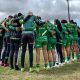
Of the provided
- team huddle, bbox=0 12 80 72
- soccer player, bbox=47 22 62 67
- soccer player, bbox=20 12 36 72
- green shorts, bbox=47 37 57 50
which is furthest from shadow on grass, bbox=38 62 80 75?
green shorts, bbox=47 37 57 50

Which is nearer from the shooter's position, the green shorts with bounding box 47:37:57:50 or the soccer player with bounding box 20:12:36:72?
the soccer player with bounding box 20:12:36:72

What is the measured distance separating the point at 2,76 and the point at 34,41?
6.38 feet

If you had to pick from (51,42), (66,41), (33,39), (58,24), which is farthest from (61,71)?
(66,41)

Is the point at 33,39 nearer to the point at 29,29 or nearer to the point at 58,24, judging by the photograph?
the point at 29,29

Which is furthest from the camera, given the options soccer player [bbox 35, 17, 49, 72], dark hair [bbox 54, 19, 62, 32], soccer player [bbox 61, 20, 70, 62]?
soccer player [bbox 61, 20, 70, 62]

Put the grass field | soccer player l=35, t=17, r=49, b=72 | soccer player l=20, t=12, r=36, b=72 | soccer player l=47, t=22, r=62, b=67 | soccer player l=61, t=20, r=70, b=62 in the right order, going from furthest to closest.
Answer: soccer player l=61, t=20, r=70, b=62
soccer player l=47, t=22, r=62, b=67
soccer player l=35, t=17, r=49, b=72
soccer player l=20, t=12, r=36, b=72
the grass field

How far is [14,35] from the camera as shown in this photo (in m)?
14.2

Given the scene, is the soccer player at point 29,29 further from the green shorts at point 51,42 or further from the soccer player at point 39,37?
the green shorts at point 51,42

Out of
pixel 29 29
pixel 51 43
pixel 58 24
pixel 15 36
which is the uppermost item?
pixel 58 24

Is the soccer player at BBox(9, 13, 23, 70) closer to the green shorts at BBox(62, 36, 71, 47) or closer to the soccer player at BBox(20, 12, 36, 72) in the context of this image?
the soccer player at BBox(20, 12, 36, 72)

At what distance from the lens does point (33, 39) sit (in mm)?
13430

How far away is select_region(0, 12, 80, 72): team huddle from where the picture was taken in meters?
13.4

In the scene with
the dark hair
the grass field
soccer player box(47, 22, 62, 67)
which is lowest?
the grass field

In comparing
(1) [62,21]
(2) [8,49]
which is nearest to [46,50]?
(2) [8,49]
